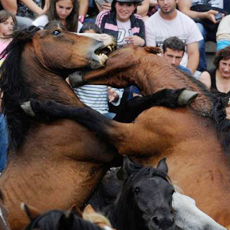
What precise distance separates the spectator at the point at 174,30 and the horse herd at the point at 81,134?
378 centimetres

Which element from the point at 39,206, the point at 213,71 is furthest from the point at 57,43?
the point at 213,71

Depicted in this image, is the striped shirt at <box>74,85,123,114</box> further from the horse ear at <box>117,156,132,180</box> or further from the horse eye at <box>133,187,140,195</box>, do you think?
the horse eye at <box>133,187,140,195</box>

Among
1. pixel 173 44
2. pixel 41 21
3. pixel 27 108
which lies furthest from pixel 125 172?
pixel 173 44

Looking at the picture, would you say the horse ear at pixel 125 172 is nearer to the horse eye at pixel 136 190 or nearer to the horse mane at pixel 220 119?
the horse eye at pixel 136 190

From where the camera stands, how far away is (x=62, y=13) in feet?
32.1

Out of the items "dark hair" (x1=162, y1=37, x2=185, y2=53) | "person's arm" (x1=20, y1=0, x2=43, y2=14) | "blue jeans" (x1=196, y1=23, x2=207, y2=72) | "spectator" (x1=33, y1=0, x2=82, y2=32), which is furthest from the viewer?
"blue jeans" (x1=196, y1=23, x2=207, y2=72)

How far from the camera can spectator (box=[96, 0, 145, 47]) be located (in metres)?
10.8

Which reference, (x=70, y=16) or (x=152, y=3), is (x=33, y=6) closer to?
(x=152, y=3)

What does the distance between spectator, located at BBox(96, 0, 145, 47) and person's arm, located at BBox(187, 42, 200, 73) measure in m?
0.75

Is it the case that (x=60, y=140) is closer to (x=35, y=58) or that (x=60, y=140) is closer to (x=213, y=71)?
(x=35, y=58)

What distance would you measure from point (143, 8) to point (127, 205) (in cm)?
648

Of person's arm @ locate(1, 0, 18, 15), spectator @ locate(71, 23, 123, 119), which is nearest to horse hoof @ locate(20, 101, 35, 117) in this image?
spectator @ locate(71, 23, 123, 119)

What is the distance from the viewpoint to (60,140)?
719 cm

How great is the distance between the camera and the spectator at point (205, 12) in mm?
12383
